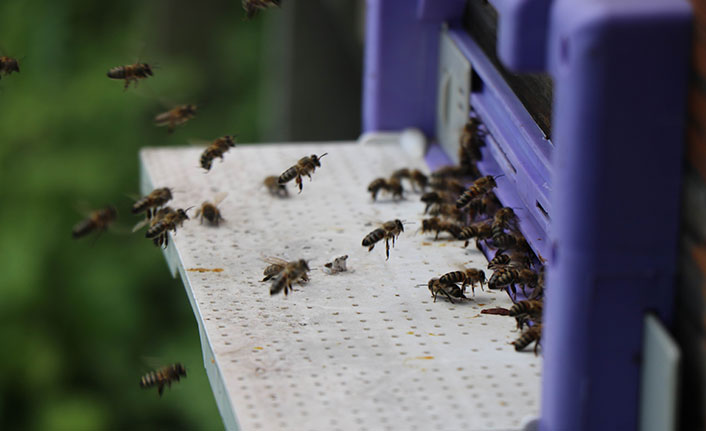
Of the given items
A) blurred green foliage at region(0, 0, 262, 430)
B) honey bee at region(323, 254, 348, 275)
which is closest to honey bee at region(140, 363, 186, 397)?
honey bee at region(323, 254, 348, 275)

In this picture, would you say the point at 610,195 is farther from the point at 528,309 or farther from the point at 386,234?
the point at 386,234

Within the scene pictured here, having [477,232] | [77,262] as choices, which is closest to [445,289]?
[477,232]

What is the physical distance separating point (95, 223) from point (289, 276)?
59.3 inches

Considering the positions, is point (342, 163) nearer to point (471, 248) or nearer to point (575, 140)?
point (471, 248)

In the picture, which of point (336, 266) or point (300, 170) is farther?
point (300, 170)

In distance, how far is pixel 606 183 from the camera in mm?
2566

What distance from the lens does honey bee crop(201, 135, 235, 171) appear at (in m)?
4.82

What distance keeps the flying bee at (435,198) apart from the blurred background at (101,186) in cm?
345

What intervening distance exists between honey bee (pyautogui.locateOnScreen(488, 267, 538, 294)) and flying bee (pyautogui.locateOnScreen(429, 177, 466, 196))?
95 cm

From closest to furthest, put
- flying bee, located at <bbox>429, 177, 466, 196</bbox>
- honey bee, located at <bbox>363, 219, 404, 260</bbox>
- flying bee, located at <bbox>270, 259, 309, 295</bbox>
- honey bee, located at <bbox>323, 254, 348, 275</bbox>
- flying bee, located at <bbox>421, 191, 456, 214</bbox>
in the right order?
flying bee, located at <bbox>270, 259, 309, 295</bbox>
honey bee, located at <bbox>323, 254, 348, 275</bbox>
honey bee, located at <bbox>363, 219, 404, 260</bbox>
flying bee, located at <bbox>421, 191, 456, 214</bbox>
flying bee, located at <bbox>429, 177, 466, 196</bbox>

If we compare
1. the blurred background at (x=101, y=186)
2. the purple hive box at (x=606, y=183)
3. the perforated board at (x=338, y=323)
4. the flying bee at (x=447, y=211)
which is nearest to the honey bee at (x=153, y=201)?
the perforated board at (x=338, y=323)

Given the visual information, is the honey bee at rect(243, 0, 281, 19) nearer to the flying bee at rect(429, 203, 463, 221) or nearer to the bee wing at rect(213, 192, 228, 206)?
the bee wing at rect(213, 192, 228, 206)

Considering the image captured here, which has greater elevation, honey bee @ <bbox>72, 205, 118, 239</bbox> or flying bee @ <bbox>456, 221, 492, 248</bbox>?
flying bee @ <bbox>456, 221, 492, 248</bbox>

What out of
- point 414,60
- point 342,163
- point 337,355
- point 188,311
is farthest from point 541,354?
point 188,311
